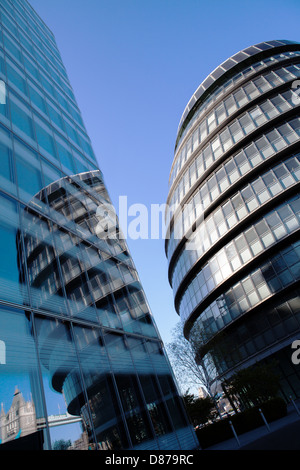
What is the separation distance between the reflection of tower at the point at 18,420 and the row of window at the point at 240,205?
28467 mm

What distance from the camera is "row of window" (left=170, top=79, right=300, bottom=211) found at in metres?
35.5

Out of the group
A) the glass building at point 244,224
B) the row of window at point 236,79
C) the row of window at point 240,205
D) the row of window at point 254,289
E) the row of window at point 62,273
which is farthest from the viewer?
the row of window at point 236,79

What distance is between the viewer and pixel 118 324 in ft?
43.3

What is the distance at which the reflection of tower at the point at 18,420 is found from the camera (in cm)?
692

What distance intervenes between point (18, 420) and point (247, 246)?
92.1 ft

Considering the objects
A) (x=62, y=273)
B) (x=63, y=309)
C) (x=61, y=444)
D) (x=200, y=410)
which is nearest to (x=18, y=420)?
(x=61, y=444)

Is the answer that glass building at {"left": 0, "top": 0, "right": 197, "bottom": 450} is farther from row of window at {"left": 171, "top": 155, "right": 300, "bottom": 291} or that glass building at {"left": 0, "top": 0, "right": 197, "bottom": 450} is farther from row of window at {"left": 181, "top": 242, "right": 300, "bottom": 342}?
row of window at {"left": 171, "top": 155, "right": 300, "bottom": 291}

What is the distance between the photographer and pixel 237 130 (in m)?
38.0

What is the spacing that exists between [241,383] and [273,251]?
43.1ft

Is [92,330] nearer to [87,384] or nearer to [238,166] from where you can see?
[87,384]

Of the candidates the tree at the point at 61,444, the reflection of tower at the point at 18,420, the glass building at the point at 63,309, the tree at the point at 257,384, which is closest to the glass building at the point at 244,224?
the tree at the point at 257,384

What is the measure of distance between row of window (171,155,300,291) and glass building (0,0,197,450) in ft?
60.8

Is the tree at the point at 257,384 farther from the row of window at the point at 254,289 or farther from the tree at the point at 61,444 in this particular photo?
the tree at the point at 61,444
